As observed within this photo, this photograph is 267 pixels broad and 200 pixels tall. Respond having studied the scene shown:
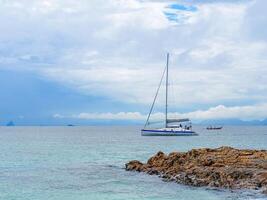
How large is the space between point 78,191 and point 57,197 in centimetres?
304

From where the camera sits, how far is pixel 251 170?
38.7 m

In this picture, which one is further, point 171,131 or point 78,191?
point 171,131

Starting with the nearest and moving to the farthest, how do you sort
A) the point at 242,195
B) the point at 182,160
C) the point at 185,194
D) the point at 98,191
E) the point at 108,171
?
the point at 242,195, the point at 185,194, the point at 98,191, the point at 182,160, the point at 108,171

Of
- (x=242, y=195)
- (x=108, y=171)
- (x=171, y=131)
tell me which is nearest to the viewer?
(x=242, y=195)

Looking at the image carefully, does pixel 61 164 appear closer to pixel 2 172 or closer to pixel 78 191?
pixel 2 172

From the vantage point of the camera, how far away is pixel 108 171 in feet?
170

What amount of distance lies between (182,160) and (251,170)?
34.7ft

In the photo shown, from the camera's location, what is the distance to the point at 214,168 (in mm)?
41156

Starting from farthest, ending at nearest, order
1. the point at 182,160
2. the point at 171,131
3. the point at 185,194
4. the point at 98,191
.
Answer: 1. the point at 171,131
2. the point at 182,160
3. the point at 98,191
4. the point at 185,194

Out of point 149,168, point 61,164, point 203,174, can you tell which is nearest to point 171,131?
point 61,164

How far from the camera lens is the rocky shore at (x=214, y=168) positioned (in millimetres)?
36884

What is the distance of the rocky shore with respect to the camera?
3688cm

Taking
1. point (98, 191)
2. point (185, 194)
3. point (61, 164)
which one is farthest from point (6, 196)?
point (61, 164)

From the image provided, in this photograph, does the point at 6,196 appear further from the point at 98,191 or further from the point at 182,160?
the point at 182,160
